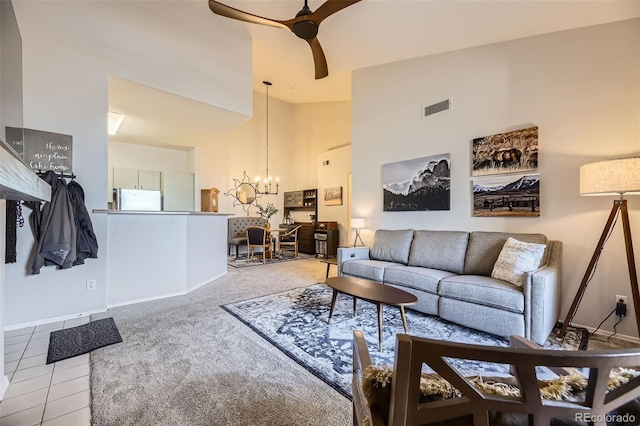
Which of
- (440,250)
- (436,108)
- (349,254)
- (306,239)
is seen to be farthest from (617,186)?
(306,239)

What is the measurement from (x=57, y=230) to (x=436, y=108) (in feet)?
15.4

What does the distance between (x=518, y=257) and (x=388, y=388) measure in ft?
8.00

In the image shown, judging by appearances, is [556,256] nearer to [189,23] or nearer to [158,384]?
[158,384]

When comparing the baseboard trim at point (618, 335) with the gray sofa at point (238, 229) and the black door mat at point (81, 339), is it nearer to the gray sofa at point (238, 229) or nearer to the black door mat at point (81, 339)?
the black door mat at point (81, 339)

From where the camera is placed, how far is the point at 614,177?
207cm

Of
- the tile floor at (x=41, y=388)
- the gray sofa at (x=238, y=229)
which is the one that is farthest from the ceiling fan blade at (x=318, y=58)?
the gray sofa at (x=238, y=229)

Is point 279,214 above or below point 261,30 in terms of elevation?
below

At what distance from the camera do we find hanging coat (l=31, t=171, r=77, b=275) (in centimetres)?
257

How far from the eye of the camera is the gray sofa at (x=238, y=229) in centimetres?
698

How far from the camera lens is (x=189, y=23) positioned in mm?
3635

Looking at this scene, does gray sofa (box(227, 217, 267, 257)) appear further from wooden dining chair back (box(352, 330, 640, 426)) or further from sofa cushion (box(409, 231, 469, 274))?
wooden dining chair back (box(352, 330, 640, 426))

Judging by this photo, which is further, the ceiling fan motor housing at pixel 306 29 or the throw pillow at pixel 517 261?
the ceiling fan motor housing at pixel 306 29

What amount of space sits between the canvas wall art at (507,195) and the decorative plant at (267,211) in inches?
225

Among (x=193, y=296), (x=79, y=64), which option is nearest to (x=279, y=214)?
(x=193, y=296)
